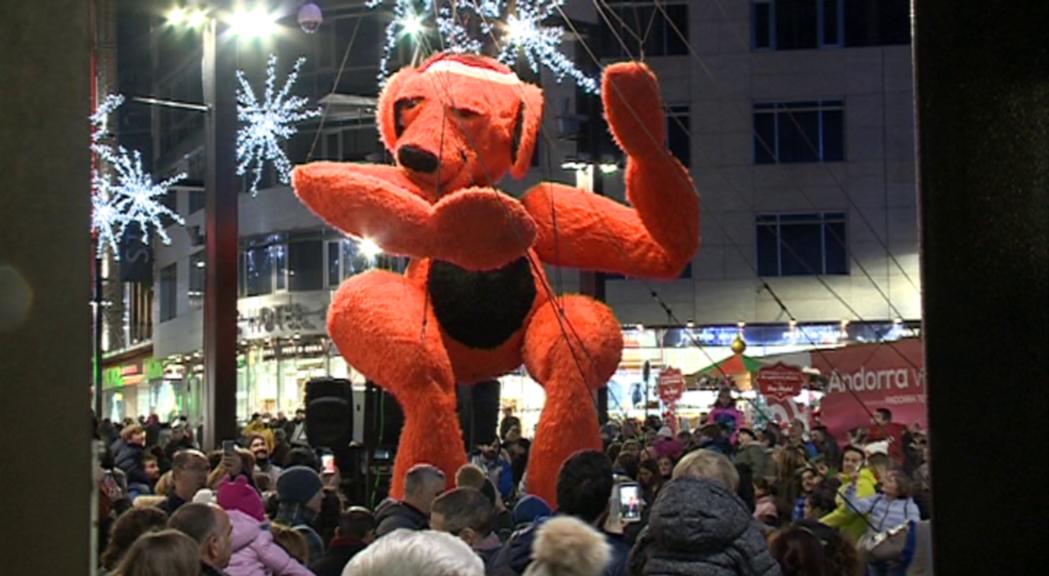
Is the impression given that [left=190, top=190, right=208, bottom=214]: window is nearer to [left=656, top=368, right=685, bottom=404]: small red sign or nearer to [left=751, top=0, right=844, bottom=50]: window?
[left=751, top=0, right=844, bottom=50]: window

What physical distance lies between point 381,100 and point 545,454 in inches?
104

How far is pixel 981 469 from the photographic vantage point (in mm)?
1764

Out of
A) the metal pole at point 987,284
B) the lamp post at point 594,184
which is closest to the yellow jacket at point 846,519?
the metal pole at point 987,284

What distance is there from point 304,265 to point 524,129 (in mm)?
31111

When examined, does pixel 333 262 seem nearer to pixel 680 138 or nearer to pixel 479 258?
pixel 680 138

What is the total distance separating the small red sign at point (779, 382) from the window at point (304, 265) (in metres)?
20.9

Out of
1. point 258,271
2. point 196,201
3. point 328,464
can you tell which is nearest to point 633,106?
point 328,464

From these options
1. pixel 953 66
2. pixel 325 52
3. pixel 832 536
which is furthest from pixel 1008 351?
pixel 325 52

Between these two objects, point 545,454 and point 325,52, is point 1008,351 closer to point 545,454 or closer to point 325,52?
point 545,454

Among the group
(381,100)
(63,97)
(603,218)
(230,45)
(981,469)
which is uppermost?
(230,45)

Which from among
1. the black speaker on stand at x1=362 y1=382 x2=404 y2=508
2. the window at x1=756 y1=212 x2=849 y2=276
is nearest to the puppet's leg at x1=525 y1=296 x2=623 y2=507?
the black speaker on stand at x1=362 y1=382 x2=404 y2=508

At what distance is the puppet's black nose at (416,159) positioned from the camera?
8.59 meters

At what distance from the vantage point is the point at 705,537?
13.8 ft

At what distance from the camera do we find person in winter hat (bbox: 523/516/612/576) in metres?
3.64
